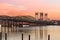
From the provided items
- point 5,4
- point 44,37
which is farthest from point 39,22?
point 44,37

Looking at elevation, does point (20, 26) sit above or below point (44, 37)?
above

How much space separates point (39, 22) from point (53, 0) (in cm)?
59

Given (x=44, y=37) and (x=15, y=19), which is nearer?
(x=15, y=19)

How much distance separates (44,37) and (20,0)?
5.94 ft

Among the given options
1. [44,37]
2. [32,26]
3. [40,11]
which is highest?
[40,11]

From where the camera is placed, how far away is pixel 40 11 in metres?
3.67

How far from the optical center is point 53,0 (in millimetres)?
3516

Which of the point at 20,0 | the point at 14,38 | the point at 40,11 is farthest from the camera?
the point at 14,38

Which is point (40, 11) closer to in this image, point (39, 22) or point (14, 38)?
point (39, 22)

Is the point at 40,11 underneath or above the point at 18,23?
above

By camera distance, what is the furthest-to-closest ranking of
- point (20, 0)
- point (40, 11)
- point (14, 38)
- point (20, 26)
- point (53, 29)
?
1. point (14, 38)
2. point (53, 29)
3. point (20, 26)
4. point (40, 11)
5. point (20, 0)

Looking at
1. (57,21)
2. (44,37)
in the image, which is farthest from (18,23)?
(44,37)

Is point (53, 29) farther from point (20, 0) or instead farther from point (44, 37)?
point (20, 0)

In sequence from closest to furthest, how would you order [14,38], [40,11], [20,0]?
[20,0] → [40,11] → [14,38]
